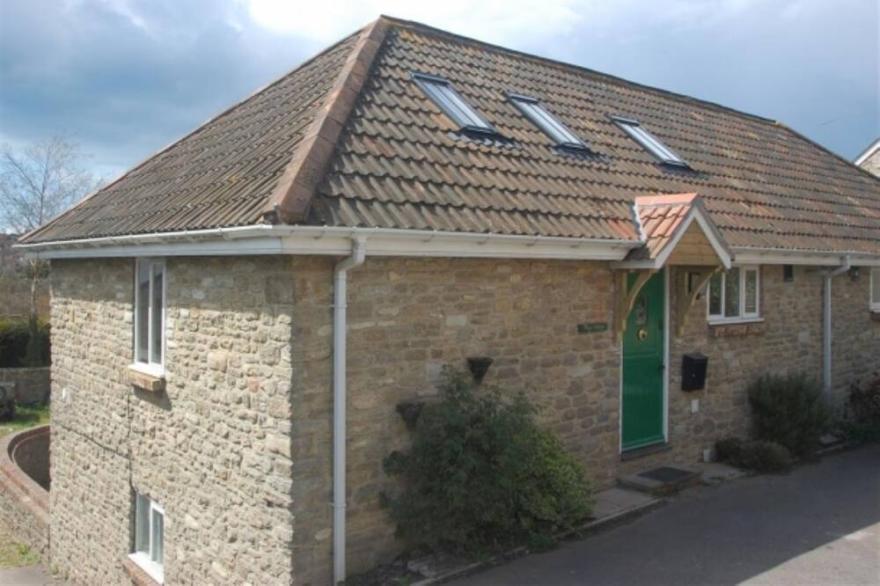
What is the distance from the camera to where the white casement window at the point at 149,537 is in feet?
29.1

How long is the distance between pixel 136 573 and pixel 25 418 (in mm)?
15450

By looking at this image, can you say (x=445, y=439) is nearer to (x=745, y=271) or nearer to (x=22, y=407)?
(x=745, y=271)

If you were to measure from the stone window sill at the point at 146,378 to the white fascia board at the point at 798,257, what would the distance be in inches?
288

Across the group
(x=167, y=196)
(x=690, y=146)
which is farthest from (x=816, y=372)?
(x=167, y=196)

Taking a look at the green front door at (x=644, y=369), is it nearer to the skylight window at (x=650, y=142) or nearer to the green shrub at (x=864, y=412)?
the skylight window at (x=650, y=142)

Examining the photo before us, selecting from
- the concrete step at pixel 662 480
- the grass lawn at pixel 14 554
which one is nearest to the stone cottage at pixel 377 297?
the concrete step at pixel 662 480

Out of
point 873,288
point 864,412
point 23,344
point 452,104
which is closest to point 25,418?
point 23,344

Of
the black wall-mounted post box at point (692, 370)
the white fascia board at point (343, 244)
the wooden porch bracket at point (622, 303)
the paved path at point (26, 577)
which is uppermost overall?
the white fascia board at point (343, 244)

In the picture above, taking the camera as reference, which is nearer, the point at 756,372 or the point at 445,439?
the point at 445,439

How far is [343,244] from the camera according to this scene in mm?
6223

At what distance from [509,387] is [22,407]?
2125cm

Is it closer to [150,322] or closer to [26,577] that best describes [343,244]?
[150,322]

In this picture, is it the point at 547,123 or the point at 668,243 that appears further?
the point at 547,123

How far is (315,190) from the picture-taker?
257 inches
